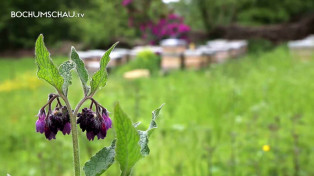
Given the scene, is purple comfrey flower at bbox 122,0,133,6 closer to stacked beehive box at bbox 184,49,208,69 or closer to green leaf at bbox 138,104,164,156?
stacked beehive box at bbox 184,49,208,69

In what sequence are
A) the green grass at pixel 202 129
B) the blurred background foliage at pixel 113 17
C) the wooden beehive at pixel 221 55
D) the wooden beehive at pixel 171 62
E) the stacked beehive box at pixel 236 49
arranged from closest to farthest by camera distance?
1. the green grass at pixel 202 129
2. the wooden beehive at pixel 171 62
3. the wooden beehive at pixel 221 55
4. the stacked beehive box at pixel 236 49
5. the blurred background foliage at pixel 113 17

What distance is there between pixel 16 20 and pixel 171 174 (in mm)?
12740

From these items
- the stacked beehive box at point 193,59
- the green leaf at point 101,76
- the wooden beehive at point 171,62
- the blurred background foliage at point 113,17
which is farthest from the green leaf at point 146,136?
the blurred background foliage at point 113,17

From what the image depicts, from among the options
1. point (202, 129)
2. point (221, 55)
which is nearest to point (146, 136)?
point (202, 129)

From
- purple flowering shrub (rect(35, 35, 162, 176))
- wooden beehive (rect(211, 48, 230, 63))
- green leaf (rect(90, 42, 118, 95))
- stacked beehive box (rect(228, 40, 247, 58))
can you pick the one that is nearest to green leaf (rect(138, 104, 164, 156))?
purple flowering shrub (rect(35, 35, 162, 176))

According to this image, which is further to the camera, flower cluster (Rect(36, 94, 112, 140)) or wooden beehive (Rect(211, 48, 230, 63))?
wooden beehive (Rect(211, 48, 230, 63))

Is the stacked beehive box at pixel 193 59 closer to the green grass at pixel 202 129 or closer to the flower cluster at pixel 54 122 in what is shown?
the green grass at pixel 202 129

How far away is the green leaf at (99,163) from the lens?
796 millimetres

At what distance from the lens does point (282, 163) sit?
2.25m

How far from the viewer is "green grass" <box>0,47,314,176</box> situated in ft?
7.46

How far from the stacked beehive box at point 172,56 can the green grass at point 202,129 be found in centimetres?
148

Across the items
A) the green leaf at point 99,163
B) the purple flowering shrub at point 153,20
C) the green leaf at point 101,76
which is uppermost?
the green leaf at point 101,76

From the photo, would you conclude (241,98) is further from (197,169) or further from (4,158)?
(4,158)

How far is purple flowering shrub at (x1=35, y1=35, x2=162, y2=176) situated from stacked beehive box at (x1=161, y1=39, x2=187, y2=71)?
609cm
